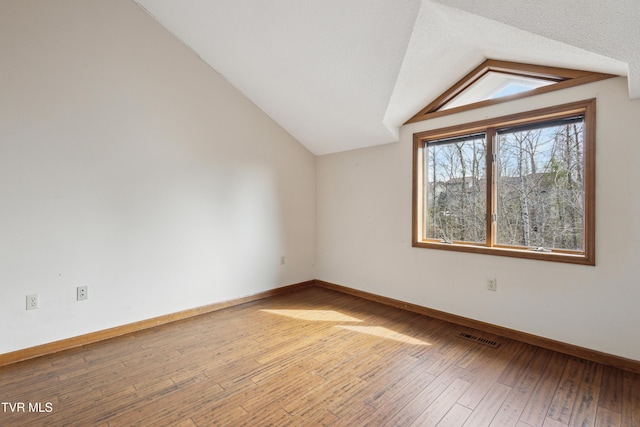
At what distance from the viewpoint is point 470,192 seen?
2.98 m

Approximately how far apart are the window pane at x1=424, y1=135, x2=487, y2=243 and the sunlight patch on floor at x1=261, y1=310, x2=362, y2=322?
1.32 m

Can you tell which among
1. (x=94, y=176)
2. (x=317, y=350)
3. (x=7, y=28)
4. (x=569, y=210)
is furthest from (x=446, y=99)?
(x=7, y=28)

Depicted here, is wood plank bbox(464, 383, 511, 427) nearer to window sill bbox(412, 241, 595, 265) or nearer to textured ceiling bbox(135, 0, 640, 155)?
window sill bbox(412, 241, 595, 265)

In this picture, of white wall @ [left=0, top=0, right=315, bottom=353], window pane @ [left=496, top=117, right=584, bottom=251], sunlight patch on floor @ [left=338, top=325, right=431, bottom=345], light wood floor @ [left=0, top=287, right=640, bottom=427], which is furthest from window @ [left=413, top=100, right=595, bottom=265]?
white wall @ [left=0, top=0, right=315, bottom=353]

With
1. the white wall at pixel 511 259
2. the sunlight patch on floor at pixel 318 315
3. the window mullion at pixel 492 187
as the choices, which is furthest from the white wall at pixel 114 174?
the window mullion at pixel 492 187

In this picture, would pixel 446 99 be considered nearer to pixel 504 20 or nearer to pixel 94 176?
pixel 504 20

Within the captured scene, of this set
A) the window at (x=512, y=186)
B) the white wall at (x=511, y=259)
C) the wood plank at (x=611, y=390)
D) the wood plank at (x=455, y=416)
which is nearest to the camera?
the wood plank at (x=455, y=416)

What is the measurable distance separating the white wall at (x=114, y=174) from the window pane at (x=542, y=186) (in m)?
2.73

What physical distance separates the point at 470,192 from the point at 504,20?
1570 millimetres

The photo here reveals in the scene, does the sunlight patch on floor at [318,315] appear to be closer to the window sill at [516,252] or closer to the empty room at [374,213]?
the empty room at [374,213]

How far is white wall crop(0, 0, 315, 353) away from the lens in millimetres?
2197

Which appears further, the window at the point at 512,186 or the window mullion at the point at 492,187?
the window mullion at the point at 492,187

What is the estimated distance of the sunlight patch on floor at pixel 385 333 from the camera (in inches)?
100

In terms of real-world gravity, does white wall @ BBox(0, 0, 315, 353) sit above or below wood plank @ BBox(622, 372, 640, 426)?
above
